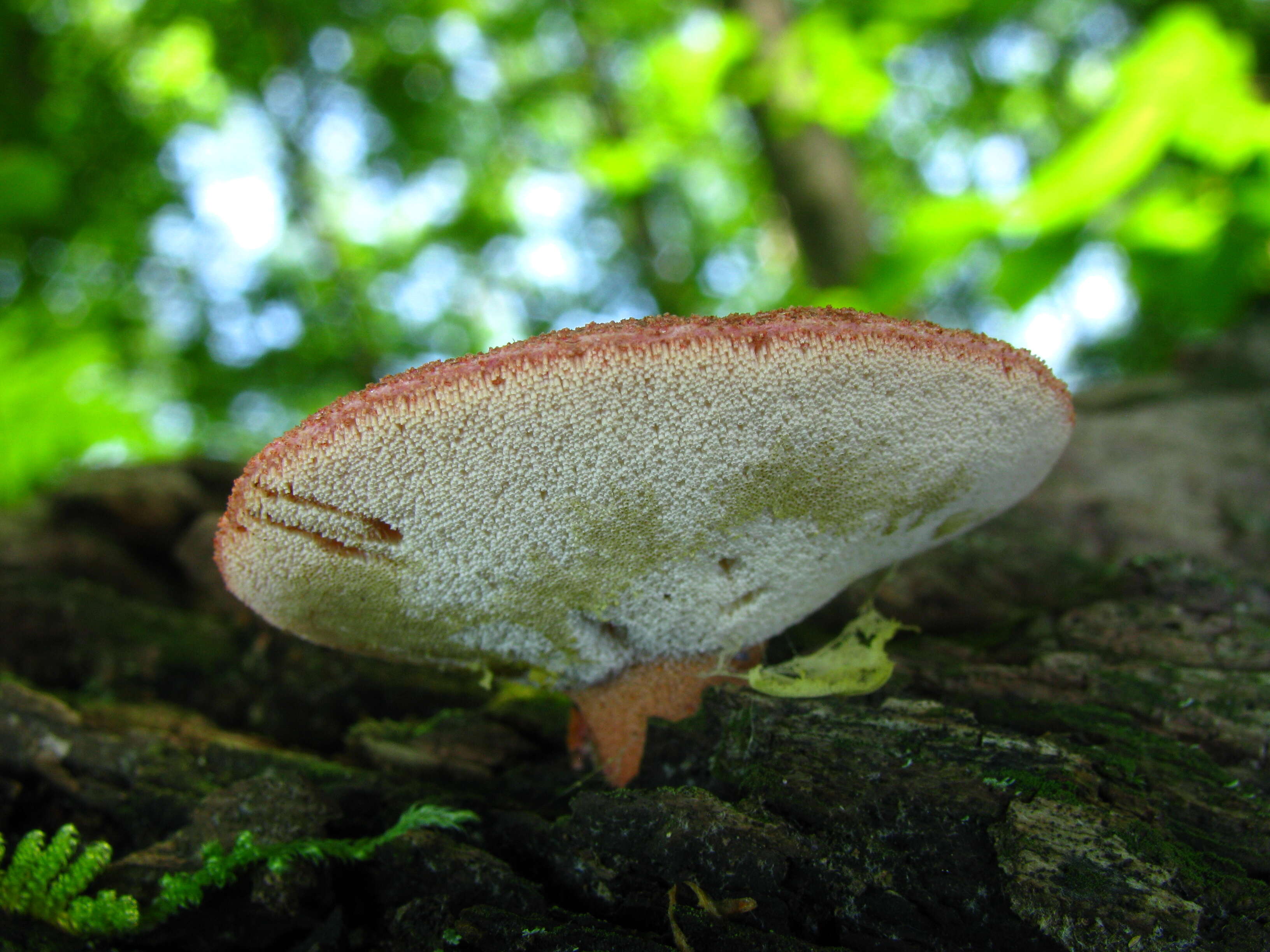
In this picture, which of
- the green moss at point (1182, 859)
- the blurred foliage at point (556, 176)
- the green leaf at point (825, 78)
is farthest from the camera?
the green leaf at point (825, 78)

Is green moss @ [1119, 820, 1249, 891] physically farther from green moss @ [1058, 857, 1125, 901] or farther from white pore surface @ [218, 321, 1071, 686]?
white pore surface @ [218, 321, 1071, 686]

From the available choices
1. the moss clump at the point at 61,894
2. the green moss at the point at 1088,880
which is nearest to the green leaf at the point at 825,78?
the green moss at the point at 1088,880

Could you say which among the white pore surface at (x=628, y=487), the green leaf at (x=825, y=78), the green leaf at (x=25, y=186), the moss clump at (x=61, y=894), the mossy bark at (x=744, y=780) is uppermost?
the green leaf at (x=825, y=78)

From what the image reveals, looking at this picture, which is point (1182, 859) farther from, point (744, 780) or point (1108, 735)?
point (744, 780)

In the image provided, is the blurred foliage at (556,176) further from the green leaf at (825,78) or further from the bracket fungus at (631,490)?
the bracket fungus at (631,490)

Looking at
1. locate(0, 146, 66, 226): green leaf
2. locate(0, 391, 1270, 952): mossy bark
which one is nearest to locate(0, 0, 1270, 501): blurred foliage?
locate(0, 146, 66, 226): green leaf

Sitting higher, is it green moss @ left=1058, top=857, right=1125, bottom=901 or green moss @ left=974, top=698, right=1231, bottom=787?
green moss @ left=974, top=698, right=1231, bottom=787

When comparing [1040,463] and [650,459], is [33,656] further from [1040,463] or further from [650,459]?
[1040,463]

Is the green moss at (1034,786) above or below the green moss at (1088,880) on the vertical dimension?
above
